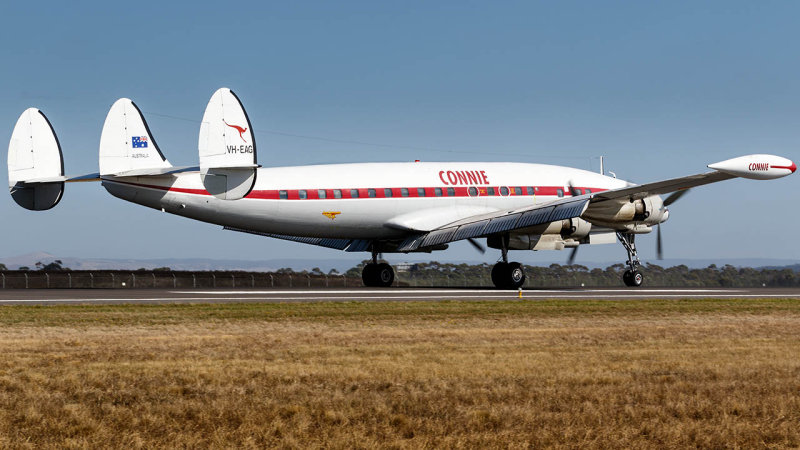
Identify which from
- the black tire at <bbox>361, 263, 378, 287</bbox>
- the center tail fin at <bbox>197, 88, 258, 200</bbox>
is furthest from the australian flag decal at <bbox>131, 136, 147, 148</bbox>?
the black tire at <bbox>361, 263, 378, 287</bbox>

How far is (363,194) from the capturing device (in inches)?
1516

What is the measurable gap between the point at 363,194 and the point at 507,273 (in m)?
7.13

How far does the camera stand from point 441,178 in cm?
4075

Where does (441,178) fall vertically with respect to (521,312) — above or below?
above

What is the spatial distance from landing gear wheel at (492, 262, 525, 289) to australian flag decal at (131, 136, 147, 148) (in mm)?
15793

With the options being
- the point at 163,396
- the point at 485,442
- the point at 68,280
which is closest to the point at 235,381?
the point at 163,396

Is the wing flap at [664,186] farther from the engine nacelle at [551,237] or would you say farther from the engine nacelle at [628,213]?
the engine nacelle at [551,237]

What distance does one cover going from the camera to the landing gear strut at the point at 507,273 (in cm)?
3922

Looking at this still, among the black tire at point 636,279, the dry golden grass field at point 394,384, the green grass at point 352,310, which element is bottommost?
the dry golden grass field at point 394,384

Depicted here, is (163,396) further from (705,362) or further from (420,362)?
(705,362)

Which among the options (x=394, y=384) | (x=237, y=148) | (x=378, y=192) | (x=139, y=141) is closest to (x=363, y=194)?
(x=378, y=192)

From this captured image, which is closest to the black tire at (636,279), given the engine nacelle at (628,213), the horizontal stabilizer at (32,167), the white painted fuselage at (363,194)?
the engine nacelle at (628,213)

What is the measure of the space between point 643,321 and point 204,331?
36.6 feet

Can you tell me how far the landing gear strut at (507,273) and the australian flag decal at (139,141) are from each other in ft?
50.9
